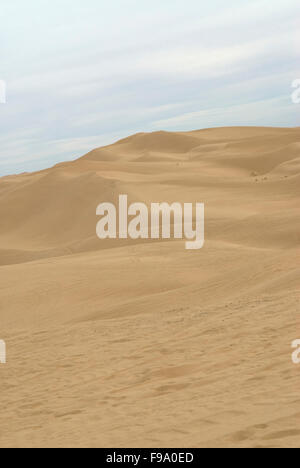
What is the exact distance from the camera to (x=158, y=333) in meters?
8.20

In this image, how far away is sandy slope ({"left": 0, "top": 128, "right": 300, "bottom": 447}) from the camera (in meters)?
4.77

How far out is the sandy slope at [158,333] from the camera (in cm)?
477

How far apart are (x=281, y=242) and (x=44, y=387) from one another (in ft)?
30.4

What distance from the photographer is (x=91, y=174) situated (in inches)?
1038

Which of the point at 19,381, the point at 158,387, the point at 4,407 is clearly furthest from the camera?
the point at 19,381

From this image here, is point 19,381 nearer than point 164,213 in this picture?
Yes

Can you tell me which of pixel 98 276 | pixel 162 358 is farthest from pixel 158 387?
pixel 98 276

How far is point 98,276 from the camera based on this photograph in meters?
12.5

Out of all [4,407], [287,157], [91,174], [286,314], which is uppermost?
[287,157]
